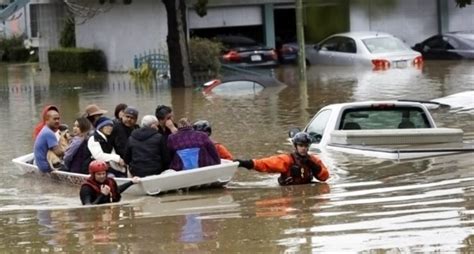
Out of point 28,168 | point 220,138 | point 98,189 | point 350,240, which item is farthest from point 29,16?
point 350,240

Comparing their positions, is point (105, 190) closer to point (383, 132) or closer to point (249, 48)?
A: point (383, 132)

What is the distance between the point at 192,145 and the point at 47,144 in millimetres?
2984

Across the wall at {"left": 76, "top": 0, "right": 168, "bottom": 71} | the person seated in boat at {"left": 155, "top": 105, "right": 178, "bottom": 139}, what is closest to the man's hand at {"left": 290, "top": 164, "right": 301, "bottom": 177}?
the person seated in boat at {"left": 155, "top": 105, "right": 178, "bottom": 139}

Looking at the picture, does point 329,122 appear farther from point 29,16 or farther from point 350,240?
point 29,16

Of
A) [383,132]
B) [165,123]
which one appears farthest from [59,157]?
[383,132]

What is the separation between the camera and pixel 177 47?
3419 centimetres

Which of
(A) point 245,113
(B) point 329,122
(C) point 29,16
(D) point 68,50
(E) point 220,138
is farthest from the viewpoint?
(C) point 29,16

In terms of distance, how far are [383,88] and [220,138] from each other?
10.2 metres

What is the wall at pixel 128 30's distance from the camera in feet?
139

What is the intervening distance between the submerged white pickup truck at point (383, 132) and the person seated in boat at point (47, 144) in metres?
3.43

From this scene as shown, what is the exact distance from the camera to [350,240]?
8.38 meters

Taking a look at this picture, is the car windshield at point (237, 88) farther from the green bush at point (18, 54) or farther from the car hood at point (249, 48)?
the green bush at point (18, 54)

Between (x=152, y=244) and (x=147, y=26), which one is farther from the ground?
(x=147, y=26)

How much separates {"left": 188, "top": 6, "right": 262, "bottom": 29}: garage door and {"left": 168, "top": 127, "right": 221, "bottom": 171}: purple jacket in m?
29.4
